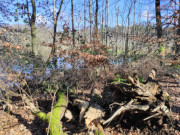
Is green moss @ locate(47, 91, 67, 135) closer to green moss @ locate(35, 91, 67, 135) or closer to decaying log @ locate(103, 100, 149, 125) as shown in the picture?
green moss @ locate(35, 91, 67, 135)

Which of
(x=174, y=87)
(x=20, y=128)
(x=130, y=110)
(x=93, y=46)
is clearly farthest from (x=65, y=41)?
(x=174, y=87)

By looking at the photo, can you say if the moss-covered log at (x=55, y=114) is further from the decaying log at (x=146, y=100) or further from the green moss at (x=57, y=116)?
the decaying log at (x=146, y=100)

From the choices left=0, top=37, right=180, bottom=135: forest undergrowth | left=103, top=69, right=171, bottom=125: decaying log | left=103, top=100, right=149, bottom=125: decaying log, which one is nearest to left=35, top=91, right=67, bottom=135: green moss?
left=0, top=37, right=180, bottom=135: forest undergrowth

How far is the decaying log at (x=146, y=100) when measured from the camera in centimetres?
348

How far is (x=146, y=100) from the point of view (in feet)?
12.1

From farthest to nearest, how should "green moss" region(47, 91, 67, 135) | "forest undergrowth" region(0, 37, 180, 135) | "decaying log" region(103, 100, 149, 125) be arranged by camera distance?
"forest undergrowth" region(0, 37, 180, 135) → "green moss" region(47, 91, 67, 135) → "decaying log" region(103, 100, 149, 125)

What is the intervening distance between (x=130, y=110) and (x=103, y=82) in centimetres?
340

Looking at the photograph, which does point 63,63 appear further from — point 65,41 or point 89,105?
point 89,105

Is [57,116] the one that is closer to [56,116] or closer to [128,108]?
[56,116]

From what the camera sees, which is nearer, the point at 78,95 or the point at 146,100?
the point at 146,100

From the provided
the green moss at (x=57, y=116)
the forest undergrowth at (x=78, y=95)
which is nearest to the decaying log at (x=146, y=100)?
the forest undergrowth at (x=78, y=95)

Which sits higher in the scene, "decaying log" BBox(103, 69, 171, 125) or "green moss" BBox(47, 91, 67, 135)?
"decaying log" BBox(103, 69, 171, 125)

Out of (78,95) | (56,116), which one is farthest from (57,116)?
(78,95)

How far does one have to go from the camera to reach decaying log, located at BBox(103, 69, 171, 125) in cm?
348
